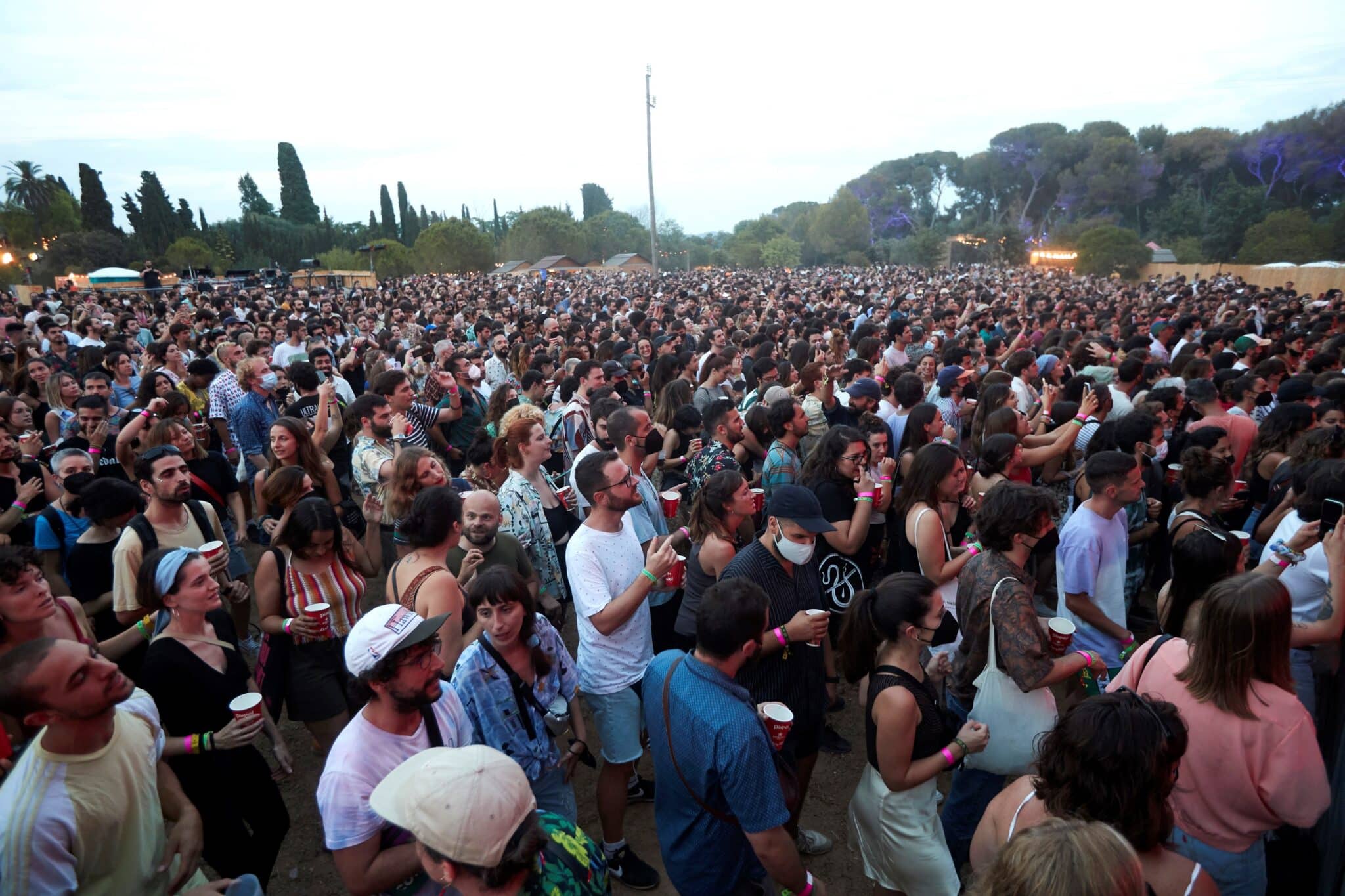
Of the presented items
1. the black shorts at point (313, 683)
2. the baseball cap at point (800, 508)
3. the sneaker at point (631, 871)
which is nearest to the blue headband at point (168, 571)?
the black shorts at point (313, 683)

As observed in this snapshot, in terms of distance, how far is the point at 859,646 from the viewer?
279 centimetres

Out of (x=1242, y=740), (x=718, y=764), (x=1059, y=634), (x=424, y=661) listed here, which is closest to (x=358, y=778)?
(x=424, y=661)

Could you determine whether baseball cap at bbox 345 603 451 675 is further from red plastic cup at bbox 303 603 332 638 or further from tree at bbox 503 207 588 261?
tree at bbox 503 207 588 261

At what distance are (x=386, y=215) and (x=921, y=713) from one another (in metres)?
87.6

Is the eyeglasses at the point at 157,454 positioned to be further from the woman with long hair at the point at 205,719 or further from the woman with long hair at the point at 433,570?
the woman with long hair at the point at 433,570

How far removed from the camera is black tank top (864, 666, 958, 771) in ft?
8.38

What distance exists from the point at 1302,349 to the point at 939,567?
8.81m

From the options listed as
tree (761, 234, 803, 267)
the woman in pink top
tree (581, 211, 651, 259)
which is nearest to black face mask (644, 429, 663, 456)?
the woman in pink top

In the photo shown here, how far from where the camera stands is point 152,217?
181 feet

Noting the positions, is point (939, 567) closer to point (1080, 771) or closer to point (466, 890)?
point (1080, 771)

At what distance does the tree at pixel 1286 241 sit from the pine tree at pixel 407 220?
75.2m

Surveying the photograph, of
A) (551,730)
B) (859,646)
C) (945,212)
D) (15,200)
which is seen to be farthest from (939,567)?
(945,212)

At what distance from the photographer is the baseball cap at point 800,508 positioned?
2990 mm

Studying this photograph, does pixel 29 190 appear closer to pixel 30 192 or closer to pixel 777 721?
pixel 30 192
